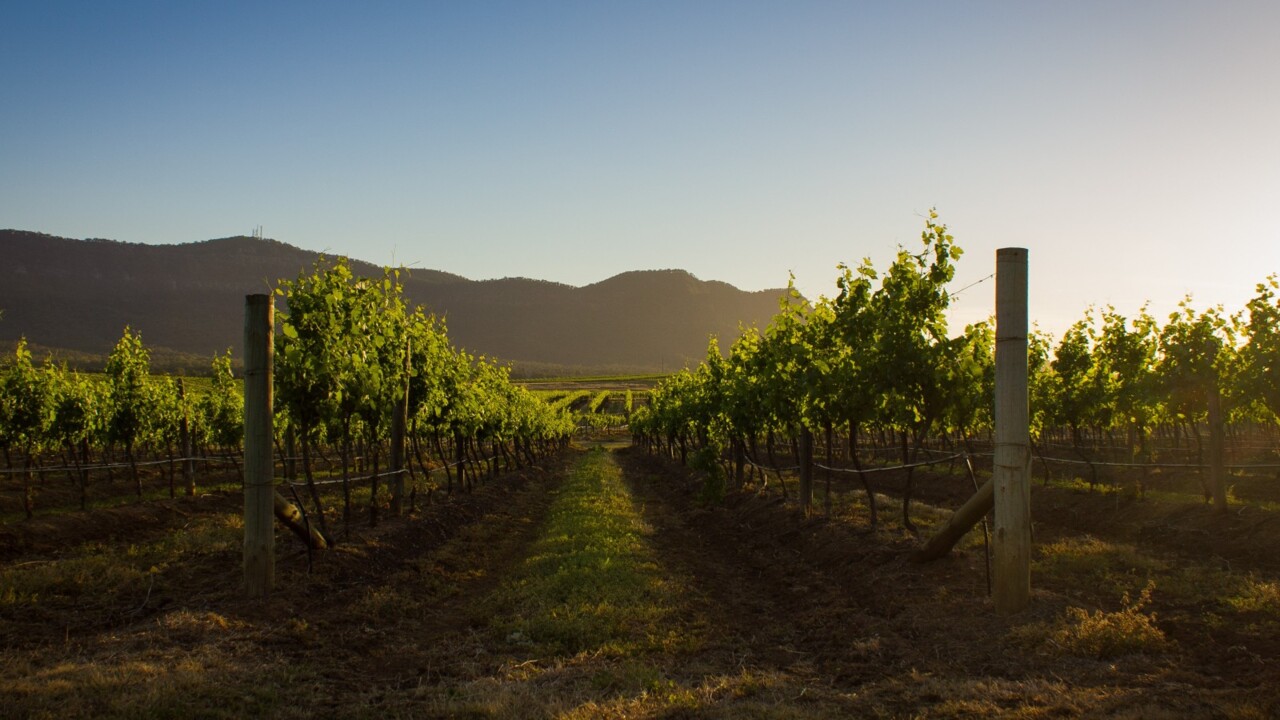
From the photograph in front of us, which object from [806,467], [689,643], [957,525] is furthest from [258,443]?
[806,467]

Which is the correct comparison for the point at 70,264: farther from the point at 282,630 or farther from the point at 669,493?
the point at 282,630

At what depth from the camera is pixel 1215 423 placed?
52.2 ft

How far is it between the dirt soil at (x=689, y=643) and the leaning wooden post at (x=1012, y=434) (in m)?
0.46

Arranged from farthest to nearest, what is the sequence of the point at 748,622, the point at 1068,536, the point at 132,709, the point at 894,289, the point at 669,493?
the point at 669,493 → the point at 1068,536 → the point at 894,289 → the point at 748,622 → the point at 132,709

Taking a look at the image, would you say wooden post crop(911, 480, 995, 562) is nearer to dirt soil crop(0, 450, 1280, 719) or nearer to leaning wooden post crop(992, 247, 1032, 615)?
dirt soil crop(0, 450, 1280, 719)

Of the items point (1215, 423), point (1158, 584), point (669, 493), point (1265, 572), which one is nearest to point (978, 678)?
point (1158, 584)

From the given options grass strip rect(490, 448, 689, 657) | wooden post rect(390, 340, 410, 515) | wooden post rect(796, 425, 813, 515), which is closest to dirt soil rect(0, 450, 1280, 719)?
grass strip rect(490, 448, 689, 657)

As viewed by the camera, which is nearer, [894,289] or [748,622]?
[748,622]

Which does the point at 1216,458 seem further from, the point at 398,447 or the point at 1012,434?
the point at 398,447

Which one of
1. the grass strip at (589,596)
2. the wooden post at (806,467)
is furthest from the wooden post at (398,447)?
the wooden post at (806,467)

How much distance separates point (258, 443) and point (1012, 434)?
860cm

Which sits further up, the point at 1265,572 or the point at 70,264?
the point at 70,264

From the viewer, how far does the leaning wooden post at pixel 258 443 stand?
9.40 m

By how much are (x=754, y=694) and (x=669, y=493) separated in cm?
2139
